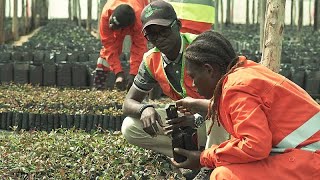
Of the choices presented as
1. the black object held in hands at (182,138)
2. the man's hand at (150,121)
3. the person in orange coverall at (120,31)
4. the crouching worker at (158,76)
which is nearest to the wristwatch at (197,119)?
the crouching worker at (158,76)

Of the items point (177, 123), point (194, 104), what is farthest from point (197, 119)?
point (194, 104)

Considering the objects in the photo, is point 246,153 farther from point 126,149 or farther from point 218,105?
point 126,149

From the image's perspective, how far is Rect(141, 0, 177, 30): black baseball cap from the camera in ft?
11.9

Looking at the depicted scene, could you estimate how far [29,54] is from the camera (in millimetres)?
11688

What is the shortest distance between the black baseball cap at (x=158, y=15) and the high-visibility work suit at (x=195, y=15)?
122cm

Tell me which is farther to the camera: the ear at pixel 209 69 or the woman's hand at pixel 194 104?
the woman's hand at pixel 194 104

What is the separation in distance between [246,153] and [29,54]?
373 inches

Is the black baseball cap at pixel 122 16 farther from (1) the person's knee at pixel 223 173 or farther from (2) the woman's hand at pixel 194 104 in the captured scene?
(1) the person's knee at pixel 223 173

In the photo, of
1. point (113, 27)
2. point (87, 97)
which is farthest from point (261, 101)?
point (87, 97)

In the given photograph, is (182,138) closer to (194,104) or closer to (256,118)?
(194,104)

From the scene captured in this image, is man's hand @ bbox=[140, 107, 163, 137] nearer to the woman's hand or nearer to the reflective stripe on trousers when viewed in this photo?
the woman's hand

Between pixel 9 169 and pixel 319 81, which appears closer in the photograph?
pixel 9 169

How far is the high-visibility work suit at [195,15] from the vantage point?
4.99 metres

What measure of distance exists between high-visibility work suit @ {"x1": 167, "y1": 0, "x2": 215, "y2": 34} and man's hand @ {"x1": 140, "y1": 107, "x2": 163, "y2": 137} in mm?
1552
